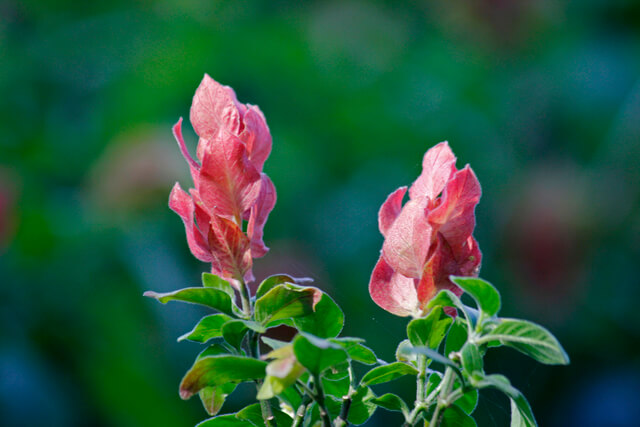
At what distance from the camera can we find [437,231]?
0.30 meters

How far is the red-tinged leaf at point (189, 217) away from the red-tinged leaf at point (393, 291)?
0.28 ft

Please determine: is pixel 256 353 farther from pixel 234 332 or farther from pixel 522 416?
pixel 522 416

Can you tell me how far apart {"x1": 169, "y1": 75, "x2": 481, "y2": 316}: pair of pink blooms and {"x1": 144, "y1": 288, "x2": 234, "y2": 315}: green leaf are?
0.07ft

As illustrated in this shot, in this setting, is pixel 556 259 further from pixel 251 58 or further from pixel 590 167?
pixel 251 58

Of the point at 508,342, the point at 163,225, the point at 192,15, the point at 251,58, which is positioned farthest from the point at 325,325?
the point at 192,15

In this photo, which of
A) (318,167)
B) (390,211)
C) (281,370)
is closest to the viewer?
(281,370)

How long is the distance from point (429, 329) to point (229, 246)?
0.33 feet

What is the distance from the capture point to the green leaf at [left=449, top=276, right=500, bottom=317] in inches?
10.4

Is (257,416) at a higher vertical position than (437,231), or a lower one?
lower

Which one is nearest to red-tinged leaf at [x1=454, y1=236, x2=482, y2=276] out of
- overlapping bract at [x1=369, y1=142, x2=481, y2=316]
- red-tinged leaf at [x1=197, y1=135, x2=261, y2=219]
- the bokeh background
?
overlapping bract at [x1=369, y1=142, x2=481, y2=316]

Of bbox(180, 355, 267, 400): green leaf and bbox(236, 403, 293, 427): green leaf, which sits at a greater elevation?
bbox(180, 355, 267, 400): green leaf

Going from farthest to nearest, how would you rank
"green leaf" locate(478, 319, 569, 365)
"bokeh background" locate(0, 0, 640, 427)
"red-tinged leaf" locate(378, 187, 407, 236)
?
"bokeh background" locate(0, 0, 640, 427), "red-tinged leaf" locate(378, 187, 407, 236), "green leaf" locate(478, 319, 569, 365)

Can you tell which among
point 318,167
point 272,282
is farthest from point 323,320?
point 318,167

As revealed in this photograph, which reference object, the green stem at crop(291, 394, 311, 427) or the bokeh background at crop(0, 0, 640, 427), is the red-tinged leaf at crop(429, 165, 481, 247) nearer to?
the green stem at crop(291, 394, 311, 427)
